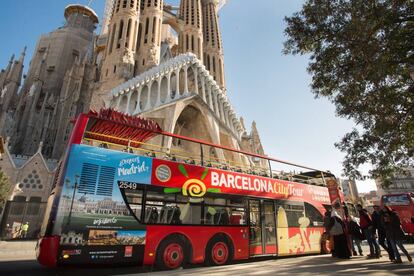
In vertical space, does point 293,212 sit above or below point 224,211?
above

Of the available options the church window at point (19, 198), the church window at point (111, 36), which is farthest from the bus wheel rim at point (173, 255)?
the church window at point (111, 36)

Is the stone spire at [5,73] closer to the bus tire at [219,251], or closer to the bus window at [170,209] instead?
the bus window at [170,209]

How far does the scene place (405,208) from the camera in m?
15.8

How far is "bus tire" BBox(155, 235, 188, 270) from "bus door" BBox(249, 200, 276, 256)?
258cm

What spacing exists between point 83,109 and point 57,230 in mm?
38678

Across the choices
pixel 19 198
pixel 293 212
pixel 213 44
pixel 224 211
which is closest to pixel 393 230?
pixel 293 212

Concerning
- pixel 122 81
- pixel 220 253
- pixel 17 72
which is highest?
pixel 17 72

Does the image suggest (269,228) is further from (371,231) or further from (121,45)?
(121,45)

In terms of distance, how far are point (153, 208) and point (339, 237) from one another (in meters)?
6.51

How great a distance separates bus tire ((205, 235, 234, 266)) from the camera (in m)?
7.51

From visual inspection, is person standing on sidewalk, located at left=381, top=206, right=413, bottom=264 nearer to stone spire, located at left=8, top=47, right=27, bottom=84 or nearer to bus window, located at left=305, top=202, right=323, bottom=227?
bus window, located at left=305, top=202, right=323, bottom=227

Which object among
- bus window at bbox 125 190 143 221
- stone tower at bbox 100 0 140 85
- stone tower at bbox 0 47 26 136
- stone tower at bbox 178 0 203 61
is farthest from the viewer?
stone tower at bbox 178 0 203 61

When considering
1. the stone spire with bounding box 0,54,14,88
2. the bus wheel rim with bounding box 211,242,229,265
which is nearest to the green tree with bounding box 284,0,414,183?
the bus wheel rim with bounding box 211,242,229,265

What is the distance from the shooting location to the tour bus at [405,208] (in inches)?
599
